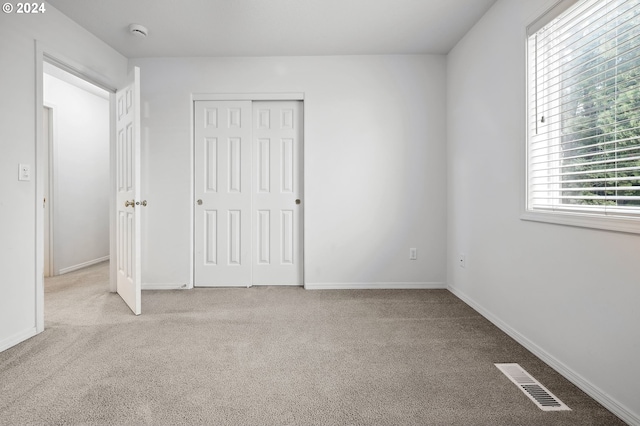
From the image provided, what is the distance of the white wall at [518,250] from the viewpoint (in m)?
1.56

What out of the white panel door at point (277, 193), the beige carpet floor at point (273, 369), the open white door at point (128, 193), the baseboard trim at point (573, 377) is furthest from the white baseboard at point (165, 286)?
the baseboard trim at point (573, 377)

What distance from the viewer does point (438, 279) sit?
3.73 m

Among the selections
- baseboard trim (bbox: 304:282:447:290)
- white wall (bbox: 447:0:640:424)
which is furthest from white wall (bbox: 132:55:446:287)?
white wall (bbox: 447:0:640:424)

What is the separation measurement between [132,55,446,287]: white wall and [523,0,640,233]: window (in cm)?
149

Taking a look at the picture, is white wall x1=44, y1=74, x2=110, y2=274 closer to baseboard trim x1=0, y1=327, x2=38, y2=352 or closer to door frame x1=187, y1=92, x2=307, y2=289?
door frame x1=187, y1=92, x2=307, y2=289

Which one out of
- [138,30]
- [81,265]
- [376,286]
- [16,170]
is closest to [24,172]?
[16,170]

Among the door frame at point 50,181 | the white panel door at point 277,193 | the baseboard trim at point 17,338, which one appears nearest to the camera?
the baseboard trim at point 17,338

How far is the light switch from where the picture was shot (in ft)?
7.76

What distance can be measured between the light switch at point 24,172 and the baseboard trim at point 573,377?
356 centimetres

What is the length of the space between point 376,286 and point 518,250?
1.65m

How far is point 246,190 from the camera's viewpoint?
3.77 m

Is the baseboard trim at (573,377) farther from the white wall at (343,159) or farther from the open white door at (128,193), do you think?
the open white door at (128,193)

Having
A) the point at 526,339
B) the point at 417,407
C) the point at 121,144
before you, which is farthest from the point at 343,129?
the point at 417,407

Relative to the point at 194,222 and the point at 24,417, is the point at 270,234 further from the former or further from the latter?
the point at 24,417
